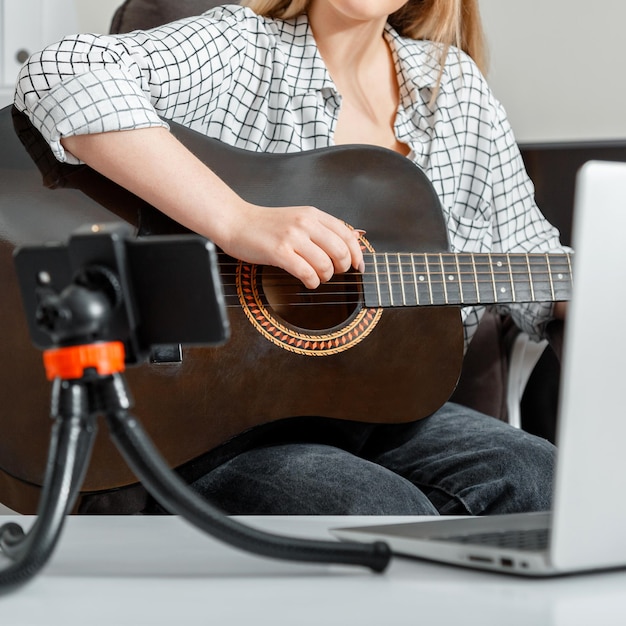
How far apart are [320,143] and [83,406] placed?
2.80 ft

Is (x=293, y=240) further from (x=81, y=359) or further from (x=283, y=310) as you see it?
(x=81, y=359)

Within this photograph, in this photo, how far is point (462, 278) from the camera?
3.62ft

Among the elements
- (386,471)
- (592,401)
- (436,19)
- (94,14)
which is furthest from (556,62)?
(592,401)

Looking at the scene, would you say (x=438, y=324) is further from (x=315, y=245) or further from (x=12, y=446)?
(x=12, y=446)

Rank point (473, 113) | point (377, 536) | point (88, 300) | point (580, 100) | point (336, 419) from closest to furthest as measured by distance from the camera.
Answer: point (88, 300), point (377, 536), point (336, 419), point (473, 113), point (580, 100)

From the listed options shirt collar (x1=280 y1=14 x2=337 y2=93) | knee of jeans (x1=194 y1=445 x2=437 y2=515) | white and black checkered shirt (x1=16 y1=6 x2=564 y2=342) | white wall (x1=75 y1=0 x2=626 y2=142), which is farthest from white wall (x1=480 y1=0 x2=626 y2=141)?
knee of jeans (x1=194 y1=445 x2=437 y2=515)

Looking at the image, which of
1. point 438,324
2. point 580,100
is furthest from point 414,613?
point 580,100

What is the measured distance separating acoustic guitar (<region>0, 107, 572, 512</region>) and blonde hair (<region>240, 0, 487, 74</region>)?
34 centimetres

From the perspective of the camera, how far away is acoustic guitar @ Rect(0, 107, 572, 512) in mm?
970

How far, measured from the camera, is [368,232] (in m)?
1.11

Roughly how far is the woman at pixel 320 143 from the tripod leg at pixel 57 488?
18.7 inches

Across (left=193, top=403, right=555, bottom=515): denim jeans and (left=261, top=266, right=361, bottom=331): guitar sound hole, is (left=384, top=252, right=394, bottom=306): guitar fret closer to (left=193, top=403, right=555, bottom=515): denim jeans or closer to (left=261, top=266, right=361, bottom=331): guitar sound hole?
(left=261, top=266, right=361, bottom=331): guitar sound hole

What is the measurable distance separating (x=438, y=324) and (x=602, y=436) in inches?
26.4

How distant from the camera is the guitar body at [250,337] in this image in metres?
0.96
